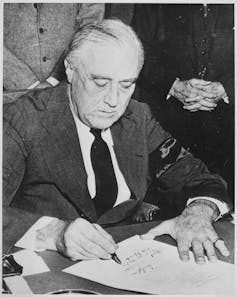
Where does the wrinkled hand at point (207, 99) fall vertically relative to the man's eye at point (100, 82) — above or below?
below

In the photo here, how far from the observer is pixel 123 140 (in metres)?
1.71

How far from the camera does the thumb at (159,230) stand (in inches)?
A: 64.0

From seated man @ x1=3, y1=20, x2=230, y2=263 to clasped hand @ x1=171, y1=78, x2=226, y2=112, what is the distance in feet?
0.48

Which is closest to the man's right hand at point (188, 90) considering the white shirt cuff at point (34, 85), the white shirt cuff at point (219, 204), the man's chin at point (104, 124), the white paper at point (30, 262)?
the man's chin at point (104, 124)

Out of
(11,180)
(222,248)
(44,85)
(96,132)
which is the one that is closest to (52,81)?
(44,85)

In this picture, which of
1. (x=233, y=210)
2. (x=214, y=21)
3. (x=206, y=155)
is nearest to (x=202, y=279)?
(x=233, y=210)

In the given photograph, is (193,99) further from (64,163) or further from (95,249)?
(95,249)

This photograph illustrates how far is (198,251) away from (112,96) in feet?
2.11

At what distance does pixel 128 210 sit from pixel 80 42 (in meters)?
0.66

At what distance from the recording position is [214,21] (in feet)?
5.58

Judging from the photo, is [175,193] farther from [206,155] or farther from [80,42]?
[80,42]

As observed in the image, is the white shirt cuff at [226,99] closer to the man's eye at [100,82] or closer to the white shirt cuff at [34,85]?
the man's eye at [100,82]

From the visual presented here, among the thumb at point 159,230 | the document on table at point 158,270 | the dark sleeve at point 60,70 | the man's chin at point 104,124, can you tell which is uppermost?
the dark sleeve at point 60,70

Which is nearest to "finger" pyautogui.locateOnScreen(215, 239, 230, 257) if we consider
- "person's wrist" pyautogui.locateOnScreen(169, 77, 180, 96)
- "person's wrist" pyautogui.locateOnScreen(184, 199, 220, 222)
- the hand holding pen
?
"person's wrist" pyautogui.locateOnScreen(184, 199, 220, 222)
